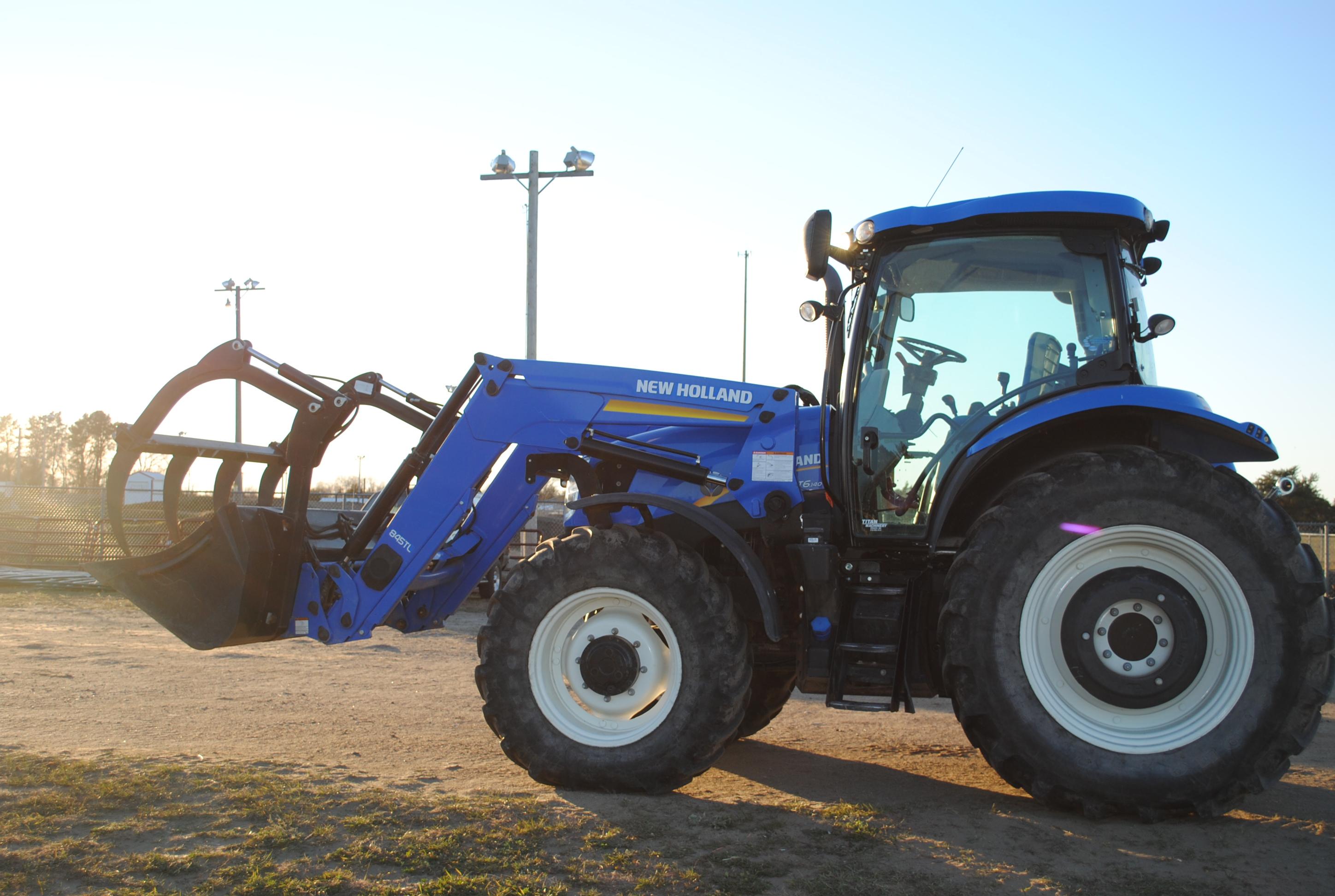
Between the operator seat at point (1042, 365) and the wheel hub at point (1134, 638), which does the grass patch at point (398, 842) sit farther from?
the operator seat at point (1042, 365)

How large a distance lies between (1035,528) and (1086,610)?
434 millimetres

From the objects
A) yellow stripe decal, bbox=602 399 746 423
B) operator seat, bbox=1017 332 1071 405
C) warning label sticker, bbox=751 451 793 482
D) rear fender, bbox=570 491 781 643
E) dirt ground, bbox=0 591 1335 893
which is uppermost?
operator seat, bbox=1017 332 1071 405

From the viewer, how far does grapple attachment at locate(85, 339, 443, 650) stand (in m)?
5.47

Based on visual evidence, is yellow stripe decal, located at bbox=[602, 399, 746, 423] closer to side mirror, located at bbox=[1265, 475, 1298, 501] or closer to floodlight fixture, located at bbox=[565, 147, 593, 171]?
side mirror, located at bbox=[1265, 475, 1298, 501]

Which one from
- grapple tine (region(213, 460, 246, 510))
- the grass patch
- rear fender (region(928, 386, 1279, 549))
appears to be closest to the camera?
the grass patch

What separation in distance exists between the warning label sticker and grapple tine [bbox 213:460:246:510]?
3.22m

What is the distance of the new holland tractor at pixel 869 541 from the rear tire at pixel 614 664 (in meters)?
0.02

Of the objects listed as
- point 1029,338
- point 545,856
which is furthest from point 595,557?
point 1029,338

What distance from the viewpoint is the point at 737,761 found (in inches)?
228

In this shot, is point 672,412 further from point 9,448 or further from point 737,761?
point 9,448

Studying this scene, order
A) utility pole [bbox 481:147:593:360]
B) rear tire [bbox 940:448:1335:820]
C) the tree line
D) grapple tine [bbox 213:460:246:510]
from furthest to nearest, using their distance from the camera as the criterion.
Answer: the tree line → utility pole [bbox 481:147:593:360] → grapple tine [bbox 213:460:246:510] → rear tire [bbox 940:448:1335:820]

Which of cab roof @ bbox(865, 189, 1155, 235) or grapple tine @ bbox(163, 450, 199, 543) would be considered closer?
cab roof @ bbox(865, 189, 1155, 235)

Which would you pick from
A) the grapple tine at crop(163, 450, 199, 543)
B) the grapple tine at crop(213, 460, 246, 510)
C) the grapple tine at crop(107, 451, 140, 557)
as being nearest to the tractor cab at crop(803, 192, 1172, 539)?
the grapple tine at crop(213, 460, 246, 510)

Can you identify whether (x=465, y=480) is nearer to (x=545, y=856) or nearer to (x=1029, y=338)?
(x=545, y=856)
